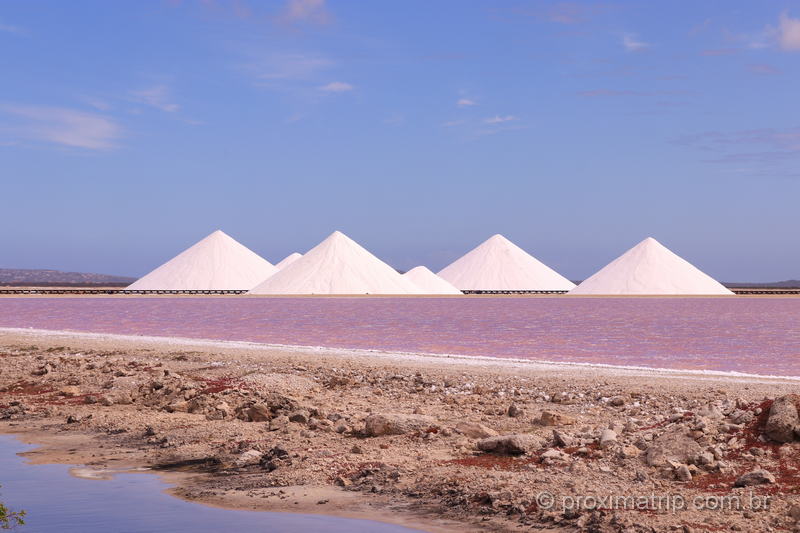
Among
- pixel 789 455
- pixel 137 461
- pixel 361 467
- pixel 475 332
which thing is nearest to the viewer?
pixel 789 455

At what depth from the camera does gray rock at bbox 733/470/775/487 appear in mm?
6905

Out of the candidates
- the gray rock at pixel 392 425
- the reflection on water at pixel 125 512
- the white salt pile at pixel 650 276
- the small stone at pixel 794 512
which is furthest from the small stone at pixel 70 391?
the white salt pile at pixel 650 276

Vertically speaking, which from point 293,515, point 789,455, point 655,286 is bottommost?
point 293,515

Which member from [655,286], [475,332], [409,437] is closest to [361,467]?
[409,437]

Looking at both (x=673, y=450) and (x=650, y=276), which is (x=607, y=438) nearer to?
(x=673, y=450)

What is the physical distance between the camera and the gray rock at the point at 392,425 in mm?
9320

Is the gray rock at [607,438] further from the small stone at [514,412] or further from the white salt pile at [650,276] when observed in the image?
the white salt pile at [650,276]

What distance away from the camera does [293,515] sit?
6.82m

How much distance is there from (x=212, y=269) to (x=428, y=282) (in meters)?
23.7

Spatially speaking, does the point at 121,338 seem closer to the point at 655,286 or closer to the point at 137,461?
the point at 137,461

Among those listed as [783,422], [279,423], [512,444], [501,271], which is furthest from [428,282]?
[783,422]

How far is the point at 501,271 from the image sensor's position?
110 meters

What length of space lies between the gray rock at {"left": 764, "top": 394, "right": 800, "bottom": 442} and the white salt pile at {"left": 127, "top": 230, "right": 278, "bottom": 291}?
300 feet

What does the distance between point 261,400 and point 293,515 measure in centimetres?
439
